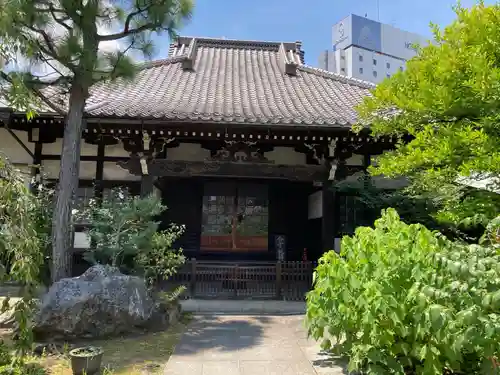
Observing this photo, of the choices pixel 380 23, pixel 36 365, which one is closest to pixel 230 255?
pixel 36 365

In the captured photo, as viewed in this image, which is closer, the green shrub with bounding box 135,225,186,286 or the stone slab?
the green shrub with bounding box 135,225,186,286

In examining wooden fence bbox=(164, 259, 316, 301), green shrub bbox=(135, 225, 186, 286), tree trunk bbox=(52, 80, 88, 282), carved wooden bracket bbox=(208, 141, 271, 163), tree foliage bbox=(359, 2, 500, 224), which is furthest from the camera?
carved wooden bracket bbox=(208, 141, 271, 163)

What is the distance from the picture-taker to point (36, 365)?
4.23 meters

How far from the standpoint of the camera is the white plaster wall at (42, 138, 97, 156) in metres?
9.20

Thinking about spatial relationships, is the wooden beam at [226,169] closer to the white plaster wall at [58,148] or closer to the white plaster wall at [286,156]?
the white plaster wall at [286,156]

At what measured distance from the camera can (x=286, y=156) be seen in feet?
31.3

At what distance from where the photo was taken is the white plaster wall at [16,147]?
30.0 ft

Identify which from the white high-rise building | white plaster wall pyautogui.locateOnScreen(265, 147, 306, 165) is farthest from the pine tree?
the white high-rise building

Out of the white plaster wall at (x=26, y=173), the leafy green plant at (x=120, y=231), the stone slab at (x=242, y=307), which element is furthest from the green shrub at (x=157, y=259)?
the white plaster wall at (x=26, y=173)

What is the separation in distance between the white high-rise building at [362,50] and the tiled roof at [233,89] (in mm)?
44007

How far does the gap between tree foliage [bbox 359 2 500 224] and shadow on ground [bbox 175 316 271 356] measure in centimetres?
318

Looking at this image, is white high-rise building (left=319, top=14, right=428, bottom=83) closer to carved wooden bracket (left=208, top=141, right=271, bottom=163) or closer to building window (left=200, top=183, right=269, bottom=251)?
building window (left=200, top=183, right=269, bottom=251)

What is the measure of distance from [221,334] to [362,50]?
192 feet

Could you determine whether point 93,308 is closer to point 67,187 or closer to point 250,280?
point 67,187
